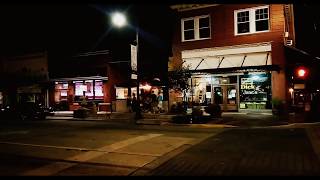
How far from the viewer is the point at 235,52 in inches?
1070

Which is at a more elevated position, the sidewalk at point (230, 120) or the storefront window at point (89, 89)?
the storefront window at point (89, 89)

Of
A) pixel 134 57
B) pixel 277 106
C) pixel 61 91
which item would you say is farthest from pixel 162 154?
pixel 61 91

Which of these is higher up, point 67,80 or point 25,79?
point 25,79

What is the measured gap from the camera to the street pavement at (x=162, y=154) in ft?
30.0

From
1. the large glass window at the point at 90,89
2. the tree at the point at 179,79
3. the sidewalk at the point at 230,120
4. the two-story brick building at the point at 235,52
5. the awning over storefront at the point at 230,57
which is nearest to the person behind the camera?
the sidewalk at the point at 230,120

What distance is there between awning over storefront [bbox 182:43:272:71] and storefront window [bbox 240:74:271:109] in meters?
1.19

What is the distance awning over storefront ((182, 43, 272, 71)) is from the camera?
1016 inches

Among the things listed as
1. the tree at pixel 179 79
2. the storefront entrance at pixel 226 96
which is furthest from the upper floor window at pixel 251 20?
the tree at pixel 179 79

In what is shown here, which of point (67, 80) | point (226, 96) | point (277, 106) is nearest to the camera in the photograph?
point (277, 106)

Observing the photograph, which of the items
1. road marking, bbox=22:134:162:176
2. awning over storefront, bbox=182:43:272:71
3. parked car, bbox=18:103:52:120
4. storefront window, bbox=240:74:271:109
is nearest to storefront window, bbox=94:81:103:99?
parked car, bbox=18:103:52:120

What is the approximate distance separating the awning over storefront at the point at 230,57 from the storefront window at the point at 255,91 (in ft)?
3.91

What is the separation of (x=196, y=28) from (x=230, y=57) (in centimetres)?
395

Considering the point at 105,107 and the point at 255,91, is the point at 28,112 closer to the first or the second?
the point at 105,107

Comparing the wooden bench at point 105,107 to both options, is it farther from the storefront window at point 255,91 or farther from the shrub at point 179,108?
the storefront window at point 255,91
